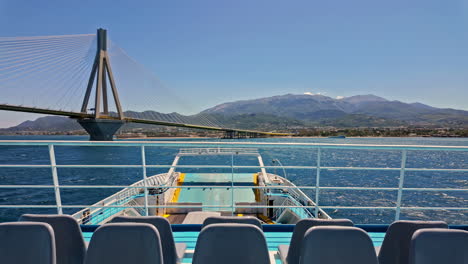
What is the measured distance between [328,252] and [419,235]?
38 cm

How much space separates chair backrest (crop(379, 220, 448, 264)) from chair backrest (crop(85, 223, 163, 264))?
43.4 inches

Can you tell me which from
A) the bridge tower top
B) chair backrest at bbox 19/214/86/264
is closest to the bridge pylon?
the bridge tower top

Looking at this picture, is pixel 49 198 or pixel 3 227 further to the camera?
pixel 49 198

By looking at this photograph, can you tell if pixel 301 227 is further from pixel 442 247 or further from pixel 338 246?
pixel 442 247

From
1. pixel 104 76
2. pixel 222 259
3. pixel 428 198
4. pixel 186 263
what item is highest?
pixel 104 76

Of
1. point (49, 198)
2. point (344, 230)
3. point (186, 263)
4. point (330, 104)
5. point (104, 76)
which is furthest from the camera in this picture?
point (330, 104)

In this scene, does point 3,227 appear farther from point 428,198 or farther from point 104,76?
point 104,76

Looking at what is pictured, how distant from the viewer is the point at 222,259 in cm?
100

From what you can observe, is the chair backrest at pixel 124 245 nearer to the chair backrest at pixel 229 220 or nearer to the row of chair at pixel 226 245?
the row of chair at pixel 226 245

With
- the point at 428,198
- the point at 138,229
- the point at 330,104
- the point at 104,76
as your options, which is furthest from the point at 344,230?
the point at 330,104

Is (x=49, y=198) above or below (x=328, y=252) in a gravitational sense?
below

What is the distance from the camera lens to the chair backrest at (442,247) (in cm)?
99

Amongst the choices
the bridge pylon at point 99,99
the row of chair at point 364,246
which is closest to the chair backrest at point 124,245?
the row of chair at point 364,246

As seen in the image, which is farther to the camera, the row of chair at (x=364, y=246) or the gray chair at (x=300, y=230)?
the gray chair at (x=300, y=230)
